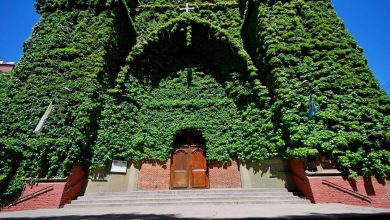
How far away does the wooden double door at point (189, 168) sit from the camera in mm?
11156

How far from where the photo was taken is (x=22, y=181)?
7.87 meters

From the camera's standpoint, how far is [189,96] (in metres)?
12.7

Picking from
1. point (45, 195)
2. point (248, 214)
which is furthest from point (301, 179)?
A: point (45, 195)

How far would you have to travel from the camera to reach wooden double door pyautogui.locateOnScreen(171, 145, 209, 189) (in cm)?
1116

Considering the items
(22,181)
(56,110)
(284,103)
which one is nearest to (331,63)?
(284,103)

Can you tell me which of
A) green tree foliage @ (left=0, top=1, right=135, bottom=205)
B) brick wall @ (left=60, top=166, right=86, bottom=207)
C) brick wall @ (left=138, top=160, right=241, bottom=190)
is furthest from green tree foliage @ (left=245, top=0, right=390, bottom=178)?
brick wall @ (left=60, top=166, right=86, bottom=207)

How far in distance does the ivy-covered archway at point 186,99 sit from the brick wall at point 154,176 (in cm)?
42

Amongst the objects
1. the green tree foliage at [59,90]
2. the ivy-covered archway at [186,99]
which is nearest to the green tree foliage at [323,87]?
the ivy-covered archway at [186,99]

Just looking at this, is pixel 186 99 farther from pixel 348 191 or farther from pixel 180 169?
pixel 348 191

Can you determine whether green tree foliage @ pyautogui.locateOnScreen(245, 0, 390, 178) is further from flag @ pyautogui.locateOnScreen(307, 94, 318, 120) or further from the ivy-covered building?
flag @ pyautogui.locateOnScreen(307, 94, 318, 120)

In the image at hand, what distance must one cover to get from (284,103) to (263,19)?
443cm

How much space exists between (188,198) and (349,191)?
18.4 ft

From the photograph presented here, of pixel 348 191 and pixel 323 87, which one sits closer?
pixel 348 191

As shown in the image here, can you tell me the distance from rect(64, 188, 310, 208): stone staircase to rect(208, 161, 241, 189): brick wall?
3.14 ft
